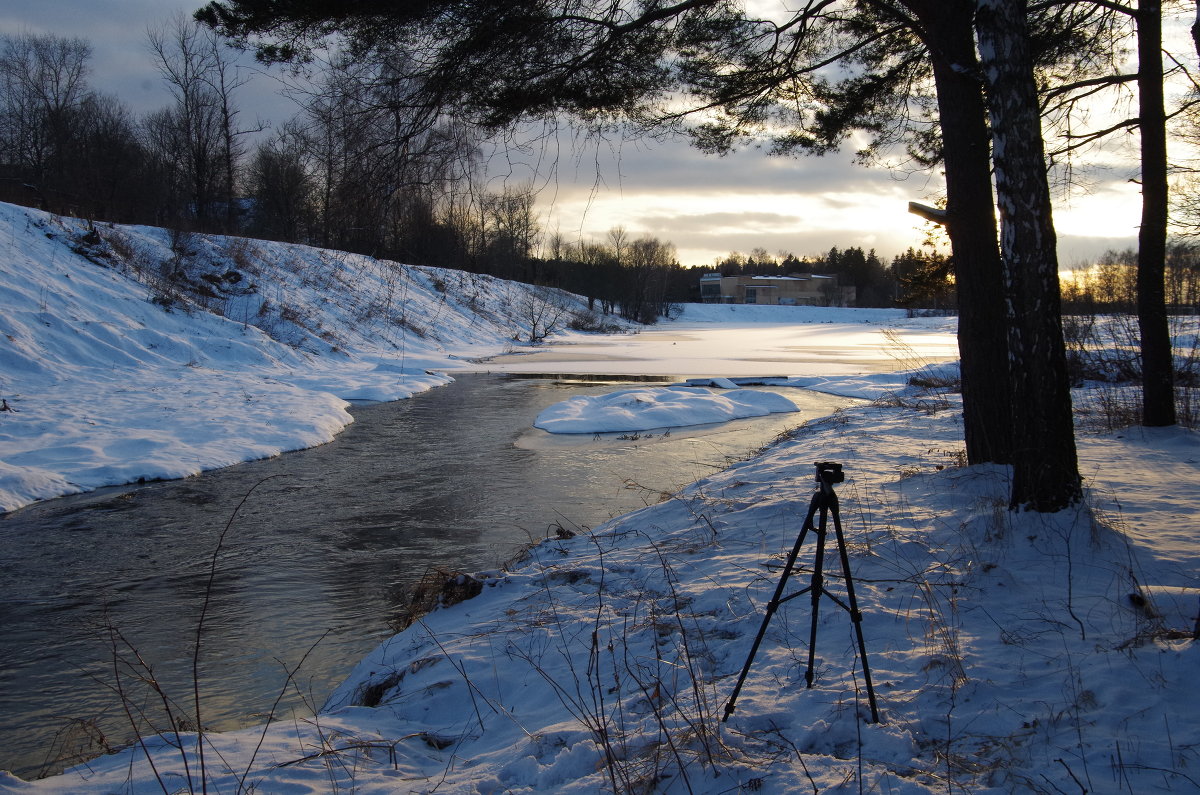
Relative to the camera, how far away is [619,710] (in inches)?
127

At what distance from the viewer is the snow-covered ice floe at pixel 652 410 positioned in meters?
13.2

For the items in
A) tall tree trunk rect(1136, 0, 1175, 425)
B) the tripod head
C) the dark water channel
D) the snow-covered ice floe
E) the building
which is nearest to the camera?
the tripod head

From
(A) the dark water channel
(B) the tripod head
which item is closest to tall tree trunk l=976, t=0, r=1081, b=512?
(B) the tripod head

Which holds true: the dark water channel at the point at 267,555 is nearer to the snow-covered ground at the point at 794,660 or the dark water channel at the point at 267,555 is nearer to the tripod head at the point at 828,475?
the snow-covered ground at the point at 794,660

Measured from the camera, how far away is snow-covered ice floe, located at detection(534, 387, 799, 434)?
520 inches

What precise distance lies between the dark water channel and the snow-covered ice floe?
0.92m

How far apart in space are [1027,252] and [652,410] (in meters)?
9.84

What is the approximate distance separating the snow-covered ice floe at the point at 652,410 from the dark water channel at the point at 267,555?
36.4 inches

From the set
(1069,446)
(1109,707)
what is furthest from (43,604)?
(1069,446)

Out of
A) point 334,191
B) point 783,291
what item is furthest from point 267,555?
point 783,291

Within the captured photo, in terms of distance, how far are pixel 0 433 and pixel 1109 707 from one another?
1201 cm

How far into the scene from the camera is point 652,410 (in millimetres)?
14094

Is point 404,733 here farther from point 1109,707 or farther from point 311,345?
point 311,345

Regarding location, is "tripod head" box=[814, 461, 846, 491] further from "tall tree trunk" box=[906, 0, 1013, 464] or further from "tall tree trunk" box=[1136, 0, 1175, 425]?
"tall tree trunk" box=[1136, 0, 1175, 425]
